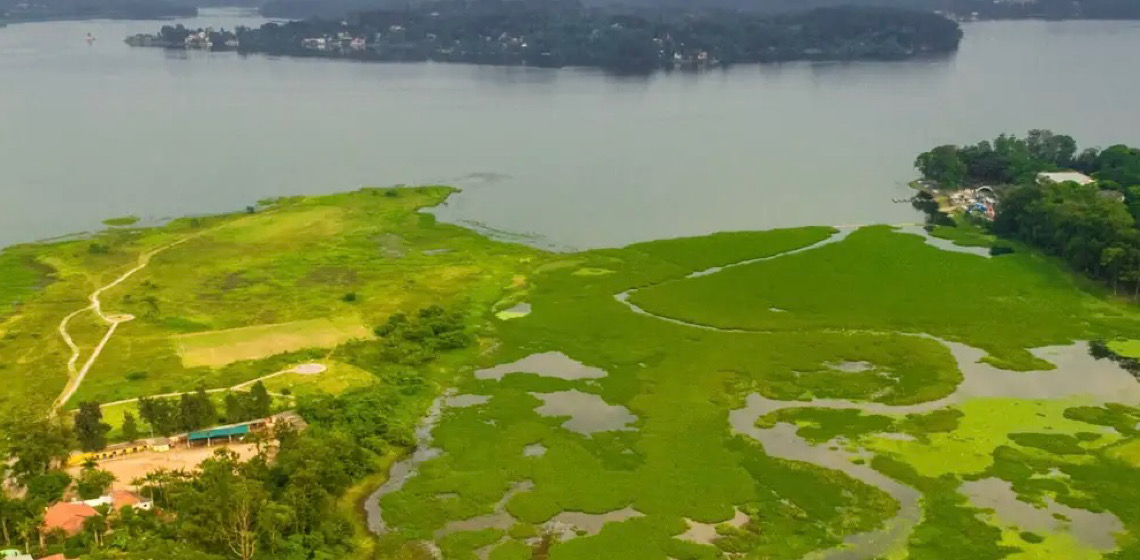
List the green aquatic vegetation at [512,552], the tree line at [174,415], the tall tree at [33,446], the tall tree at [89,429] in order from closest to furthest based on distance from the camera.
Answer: the green aquatic vegetation at [512,552], the tall tree at [33,446], the tall tree at [89,429], the tree line at [174,415]

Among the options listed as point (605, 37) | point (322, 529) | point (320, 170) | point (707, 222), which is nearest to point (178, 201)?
point (320, 170)

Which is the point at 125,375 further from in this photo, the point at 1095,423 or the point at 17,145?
the point at 17,145

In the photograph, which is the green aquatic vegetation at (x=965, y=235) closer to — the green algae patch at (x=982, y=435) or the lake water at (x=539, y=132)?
the lake water at (x=539, y=132)

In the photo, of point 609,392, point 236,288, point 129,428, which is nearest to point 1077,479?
point 609,392

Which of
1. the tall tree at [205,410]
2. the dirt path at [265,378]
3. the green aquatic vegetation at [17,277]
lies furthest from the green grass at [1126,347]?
the green aquatic vegetation at [17,277]

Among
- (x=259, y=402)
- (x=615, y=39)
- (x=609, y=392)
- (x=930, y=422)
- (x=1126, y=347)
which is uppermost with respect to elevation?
(x=615, y=39)

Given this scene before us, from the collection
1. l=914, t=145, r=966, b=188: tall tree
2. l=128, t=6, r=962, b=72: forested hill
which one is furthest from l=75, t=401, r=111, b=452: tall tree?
l=128, t=6, r=962, b=72: forested hill

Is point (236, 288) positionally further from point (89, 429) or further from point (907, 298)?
point (907, 298)
